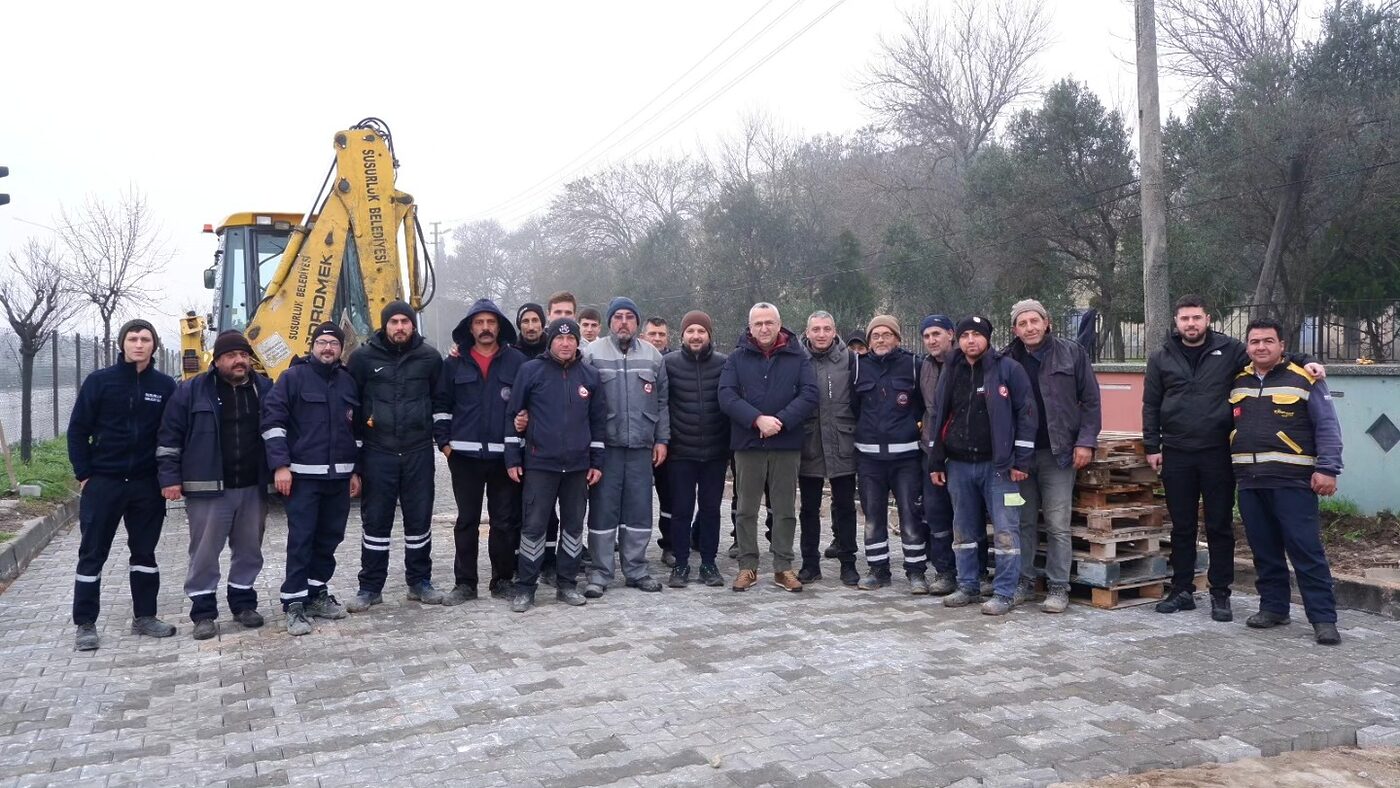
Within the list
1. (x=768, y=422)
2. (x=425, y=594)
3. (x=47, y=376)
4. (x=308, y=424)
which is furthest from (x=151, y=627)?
(x=47, y=376)

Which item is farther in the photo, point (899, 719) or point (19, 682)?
point (19, 682)

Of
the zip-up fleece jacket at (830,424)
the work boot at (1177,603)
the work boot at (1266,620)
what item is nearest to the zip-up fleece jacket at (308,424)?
the zip-up fleece jacket at (830,424)

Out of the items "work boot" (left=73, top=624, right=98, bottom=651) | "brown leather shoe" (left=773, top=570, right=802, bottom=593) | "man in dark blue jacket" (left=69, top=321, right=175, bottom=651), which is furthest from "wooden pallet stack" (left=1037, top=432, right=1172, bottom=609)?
"work boot" (left=73, top=624, right=98, bottom=651)

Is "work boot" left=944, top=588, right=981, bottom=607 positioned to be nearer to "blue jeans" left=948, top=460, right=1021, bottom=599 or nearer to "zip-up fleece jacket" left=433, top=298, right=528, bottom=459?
"blue jeans" left=948, top=460, right=1021, bottom=599

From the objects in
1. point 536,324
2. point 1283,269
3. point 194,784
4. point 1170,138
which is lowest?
point 194,784

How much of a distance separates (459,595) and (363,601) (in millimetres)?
649

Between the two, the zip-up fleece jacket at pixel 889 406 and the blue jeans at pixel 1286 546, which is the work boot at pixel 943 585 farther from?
the blue jeans at pixel 1286 546

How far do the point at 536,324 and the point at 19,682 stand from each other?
3.95 metres

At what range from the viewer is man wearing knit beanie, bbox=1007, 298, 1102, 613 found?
23.2ft

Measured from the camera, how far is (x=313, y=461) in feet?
23.1

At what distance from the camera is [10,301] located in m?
15.9

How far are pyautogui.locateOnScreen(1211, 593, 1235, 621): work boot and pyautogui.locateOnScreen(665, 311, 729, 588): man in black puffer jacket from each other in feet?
10.9

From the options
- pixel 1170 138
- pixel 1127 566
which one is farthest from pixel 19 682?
pixel 1170 138

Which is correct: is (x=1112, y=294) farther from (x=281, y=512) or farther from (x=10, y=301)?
(x=10, y=301)
